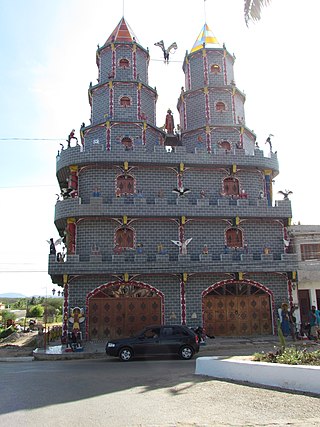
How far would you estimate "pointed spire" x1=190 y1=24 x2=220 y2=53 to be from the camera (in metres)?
30.7

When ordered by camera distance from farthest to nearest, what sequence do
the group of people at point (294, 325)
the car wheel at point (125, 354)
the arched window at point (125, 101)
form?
the arched window at point (125, 101), the group of people at point (294, 325), the car wheel at point (125, 354)

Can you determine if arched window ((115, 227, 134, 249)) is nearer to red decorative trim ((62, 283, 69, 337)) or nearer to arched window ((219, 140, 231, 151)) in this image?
red decorative trim ((62, 283, 69, 337))

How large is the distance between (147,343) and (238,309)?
9.20 metres

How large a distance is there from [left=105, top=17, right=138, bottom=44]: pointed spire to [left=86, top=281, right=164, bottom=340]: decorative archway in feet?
56.3

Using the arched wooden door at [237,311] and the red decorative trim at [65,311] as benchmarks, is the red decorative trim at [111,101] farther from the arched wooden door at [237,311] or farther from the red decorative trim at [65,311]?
the arched wooden door at [237,311]

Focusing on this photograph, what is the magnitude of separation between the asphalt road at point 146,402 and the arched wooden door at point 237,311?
11939 mm

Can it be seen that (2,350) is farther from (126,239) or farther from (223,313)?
(223,313)

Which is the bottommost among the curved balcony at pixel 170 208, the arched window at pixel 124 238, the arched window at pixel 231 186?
the arched window at pixel 124 238

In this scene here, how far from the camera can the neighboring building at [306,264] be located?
2691 cm

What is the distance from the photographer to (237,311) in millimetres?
25047

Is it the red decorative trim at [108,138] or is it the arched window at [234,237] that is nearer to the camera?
the arched window at [234,237]

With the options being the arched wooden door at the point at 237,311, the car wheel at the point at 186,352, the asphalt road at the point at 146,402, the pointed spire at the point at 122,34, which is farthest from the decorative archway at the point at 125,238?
the pointed spire at the point at 122,34

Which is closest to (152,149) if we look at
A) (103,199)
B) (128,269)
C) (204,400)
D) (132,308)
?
(103,199)

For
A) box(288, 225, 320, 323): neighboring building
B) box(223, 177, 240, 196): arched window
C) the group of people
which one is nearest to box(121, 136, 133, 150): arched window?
box(223, 177, 240, 196): arched window
